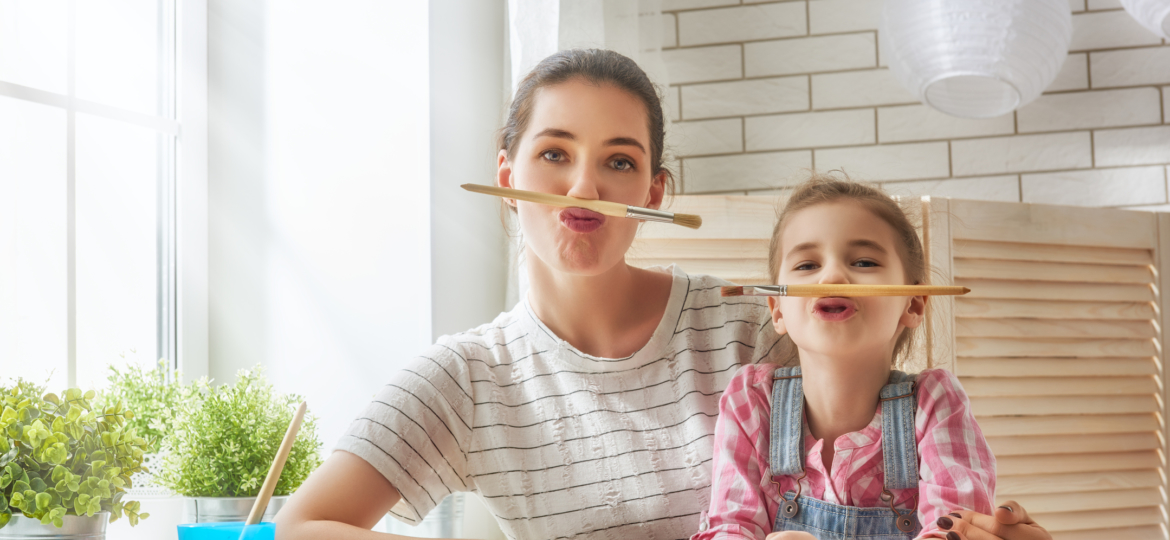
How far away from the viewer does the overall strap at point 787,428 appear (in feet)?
3.36

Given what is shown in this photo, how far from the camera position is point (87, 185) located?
1505mm

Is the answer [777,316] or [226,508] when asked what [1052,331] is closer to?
[777,316]

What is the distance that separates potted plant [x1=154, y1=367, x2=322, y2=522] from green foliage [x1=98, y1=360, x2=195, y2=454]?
5 centimetres

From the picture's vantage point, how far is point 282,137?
1805 mm

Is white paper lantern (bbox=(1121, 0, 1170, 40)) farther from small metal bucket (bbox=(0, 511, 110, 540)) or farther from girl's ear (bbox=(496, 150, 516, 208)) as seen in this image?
small metal bucket (bbox=(0, 511, 110, 540))

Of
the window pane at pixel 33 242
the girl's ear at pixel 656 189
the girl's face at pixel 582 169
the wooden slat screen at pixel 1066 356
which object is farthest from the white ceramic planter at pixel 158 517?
the wooden slat screen at pixel 1066 356

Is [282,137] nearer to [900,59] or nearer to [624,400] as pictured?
[624,400]

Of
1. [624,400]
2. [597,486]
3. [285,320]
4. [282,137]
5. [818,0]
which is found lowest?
[597,486]

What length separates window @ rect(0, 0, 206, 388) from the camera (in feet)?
4.46

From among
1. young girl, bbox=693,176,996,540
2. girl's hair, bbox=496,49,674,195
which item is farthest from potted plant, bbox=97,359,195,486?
young girl, bbox=693,176,996,540

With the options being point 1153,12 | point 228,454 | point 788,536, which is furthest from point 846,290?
point 1153,12

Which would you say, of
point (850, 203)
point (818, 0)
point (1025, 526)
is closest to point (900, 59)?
point (818, 0)

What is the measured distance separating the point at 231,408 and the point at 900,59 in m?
1.65

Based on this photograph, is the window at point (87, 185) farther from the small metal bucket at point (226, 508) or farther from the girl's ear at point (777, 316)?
the girl's ear at point (777, 316)
